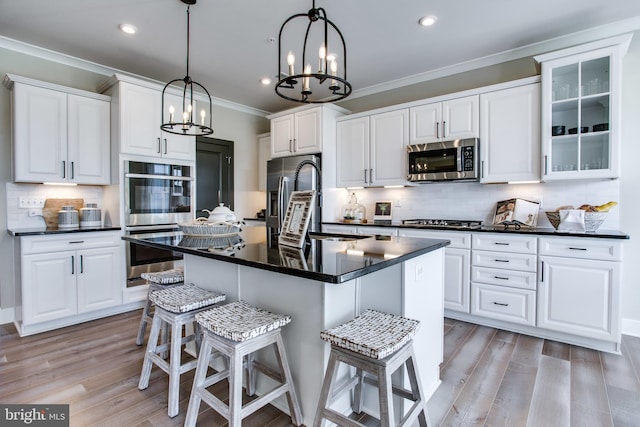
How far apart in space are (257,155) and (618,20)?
15.0ft

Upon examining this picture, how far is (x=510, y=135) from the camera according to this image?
320 centimetres

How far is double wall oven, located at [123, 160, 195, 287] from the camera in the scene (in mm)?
3512

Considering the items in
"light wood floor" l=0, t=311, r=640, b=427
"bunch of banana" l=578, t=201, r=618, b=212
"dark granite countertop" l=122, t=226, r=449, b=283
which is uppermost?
"bunch of banana" l=578, t=201, r=618, b=212

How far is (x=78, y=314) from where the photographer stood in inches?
125

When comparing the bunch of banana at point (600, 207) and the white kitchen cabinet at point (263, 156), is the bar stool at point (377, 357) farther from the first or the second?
the white kitchen cabinet at point (263, 156)

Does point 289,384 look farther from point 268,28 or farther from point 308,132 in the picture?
point 308,132

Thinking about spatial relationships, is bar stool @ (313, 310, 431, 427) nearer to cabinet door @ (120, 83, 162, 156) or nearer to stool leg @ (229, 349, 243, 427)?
stool leg @ (229, 349, 243, 427)

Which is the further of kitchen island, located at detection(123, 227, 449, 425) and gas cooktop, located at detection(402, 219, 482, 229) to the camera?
gas cooktop, located at detection(402, 219, 482, 229)

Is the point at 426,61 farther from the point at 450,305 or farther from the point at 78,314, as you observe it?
the point at 78,314

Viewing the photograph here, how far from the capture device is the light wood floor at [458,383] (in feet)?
5.81

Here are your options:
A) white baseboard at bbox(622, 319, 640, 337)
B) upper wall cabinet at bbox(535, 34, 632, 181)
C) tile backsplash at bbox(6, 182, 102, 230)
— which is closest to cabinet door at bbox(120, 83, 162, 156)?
tile backsplash at bbox(6, 182, 102, 230)

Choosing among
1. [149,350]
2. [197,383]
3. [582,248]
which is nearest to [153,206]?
[149,350]

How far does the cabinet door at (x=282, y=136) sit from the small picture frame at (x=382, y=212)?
1430 mm

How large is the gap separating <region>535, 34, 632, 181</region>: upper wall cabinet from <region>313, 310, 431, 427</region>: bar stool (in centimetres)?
239
